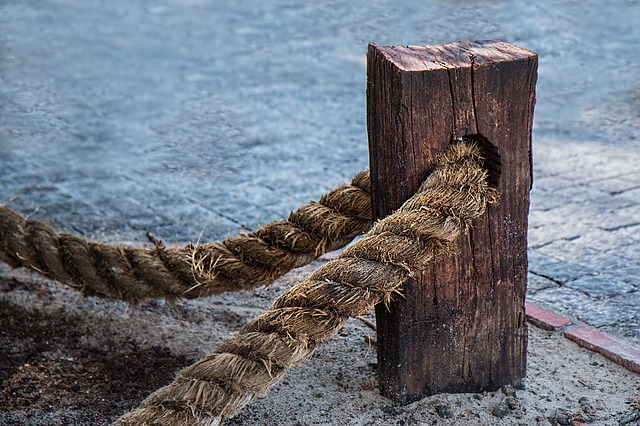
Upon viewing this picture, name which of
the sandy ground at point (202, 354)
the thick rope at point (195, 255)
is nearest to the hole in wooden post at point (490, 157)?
the thick rope at point (195, 255)

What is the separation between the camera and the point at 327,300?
2039 millimetres

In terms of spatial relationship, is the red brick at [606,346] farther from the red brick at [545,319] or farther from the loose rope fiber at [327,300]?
the loose rope fiber at [327,300]

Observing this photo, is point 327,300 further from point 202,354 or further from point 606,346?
point 606,346

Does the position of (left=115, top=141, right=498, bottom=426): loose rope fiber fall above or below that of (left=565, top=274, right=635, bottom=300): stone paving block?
above

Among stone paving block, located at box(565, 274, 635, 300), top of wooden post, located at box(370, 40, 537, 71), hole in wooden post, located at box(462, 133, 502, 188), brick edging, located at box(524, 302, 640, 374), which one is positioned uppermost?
top of wooden post, located at box(370, 40, 537, 71)

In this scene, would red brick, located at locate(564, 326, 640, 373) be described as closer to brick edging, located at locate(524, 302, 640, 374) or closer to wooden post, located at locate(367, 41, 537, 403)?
brick edging, located at locate(524, 302, 640, 374)

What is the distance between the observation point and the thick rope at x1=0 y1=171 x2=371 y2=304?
2.42 metres

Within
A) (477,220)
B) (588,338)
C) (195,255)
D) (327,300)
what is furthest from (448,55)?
(588,338)

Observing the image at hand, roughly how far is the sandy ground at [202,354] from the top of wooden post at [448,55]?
3.13 feet

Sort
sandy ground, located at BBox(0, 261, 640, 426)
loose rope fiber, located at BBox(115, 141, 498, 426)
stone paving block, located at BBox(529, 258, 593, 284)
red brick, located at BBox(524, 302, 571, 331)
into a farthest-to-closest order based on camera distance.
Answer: stone paving block, located at BBox(529, 258, 593, 284) → red brick, located at BBox(524, 302, 571, 331) → sandy ground, located at BBox(0, 261, 640, 426) → loose rope fiber, located at BBox(115, 141, 498, 426)

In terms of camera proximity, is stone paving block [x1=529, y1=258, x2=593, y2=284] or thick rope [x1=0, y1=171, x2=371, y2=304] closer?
thick rope [x1=0, y1=171, x2=371, y2=304]

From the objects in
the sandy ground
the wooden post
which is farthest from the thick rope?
the sandy ground

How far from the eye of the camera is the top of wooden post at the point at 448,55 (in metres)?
2.14

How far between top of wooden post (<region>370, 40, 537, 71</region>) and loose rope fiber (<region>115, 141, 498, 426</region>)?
219 millimetres
